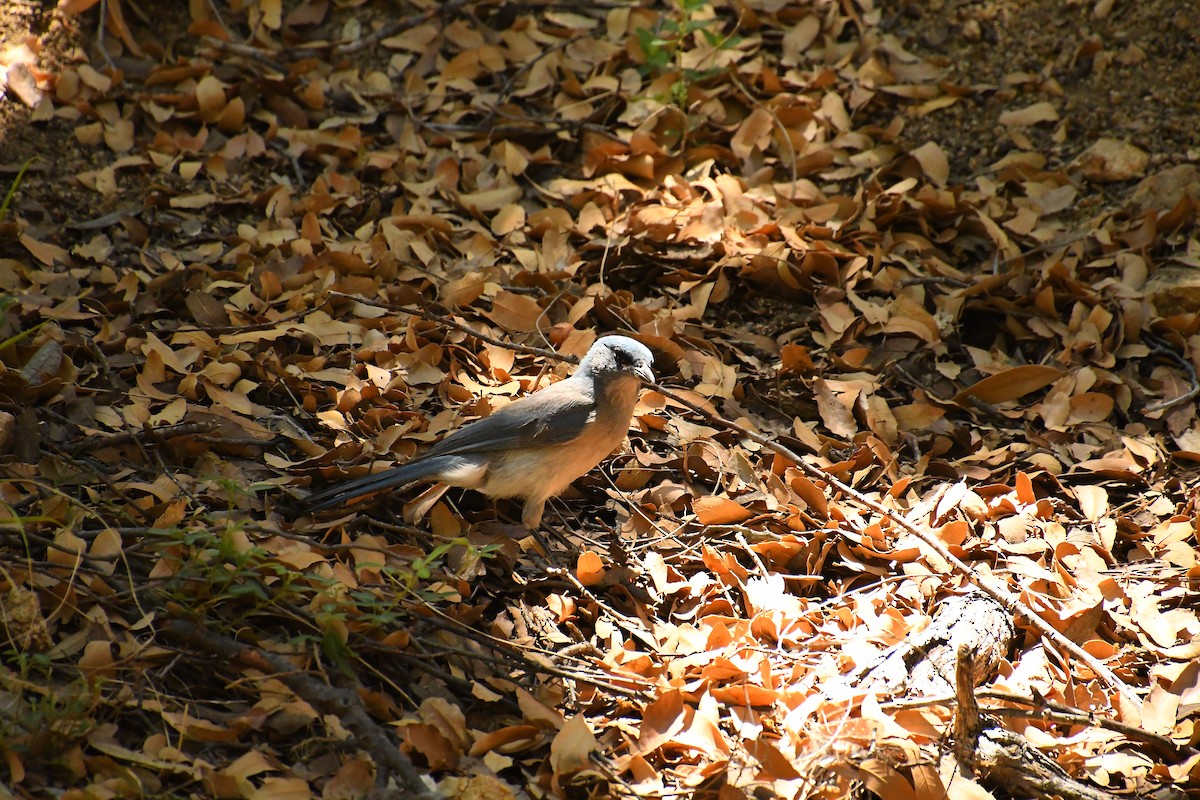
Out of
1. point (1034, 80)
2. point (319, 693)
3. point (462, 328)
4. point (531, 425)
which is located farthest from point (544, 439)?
point (1034, 80)

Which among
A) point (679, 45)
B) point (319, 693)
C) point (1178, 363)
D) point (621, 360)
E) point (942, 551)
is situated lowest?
point (942, 551)

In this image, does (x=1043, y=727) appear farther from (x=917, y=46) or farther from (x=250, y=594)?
(x=917, y=46)

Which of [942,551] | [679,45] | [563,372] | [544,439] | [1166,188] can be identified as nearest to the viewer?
[942,551]

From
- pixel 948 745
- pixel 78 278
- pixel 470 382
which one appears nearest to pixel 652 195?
pixel 470 382

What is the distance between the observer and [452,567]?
3822 mm

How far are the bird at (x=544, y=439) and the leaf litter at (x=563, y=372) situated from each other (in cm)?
20

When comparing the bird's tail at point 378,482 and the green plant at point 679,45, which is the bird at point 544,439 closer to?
the bird's tail at point 378,482

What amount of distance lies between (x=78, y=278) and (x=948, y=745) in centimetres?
397

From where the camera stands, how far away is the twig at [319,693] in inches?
113

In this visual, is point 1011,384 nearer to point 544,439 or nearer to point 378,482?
point 544,439

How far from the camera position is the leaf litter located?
311 cm

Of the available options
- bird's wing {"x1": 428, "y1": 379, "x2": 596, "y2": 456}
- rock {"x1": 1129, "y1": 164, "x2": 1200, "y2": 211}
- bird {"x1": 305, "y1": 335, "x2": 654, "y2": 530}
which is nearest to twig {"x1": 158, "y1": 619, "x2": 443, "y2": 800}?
bird {"x1": 305, "y1": 335, "x2": 654, "y2": 530}

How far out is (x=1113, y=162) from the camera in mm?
5234

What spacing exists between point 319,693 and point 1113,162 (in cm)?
453
